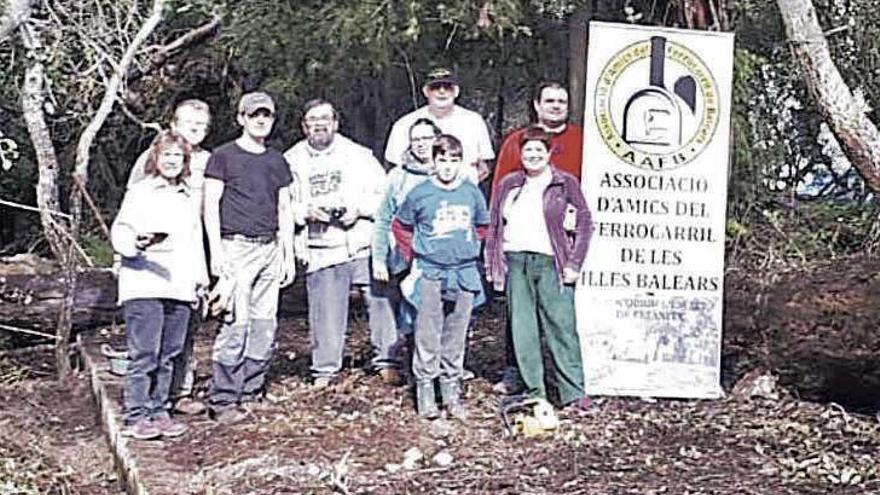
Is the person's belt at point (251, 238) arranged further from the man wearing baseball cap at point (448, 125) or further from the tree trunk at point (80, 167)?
the tree trunk at point (80, 167)

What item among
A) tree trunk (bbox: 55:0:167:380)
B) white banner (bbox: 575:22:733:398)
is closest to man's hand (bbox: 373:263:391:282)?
white banner (bbox: 575:22:733:398)

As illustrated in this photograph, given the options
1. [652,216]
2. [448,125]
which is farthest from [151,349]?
[652,216]

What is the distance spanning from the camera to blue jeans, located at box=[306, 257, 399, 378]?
7262 millimetres

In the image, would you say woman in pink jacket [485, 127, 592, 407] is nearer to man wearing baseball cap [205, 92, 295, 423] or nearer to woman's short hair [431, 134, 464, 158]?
woman's short hair [431, 134, 464, 158]

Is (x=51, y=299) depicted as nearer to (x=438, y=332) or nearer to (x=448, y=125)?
(x=448, y=125)

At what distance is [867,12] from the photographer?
10328 millimetres

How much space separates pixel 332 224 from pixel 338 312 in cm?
47

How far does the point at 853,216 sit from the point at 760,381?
15.3 feet

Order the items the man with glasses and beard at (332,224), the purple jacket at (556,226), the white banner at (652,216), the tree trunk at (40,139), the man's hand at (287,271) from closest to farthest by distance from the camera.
Answer: the purple jacket at (556,226)
the man's hand at (287,271)
the white banner at (652,216)
the man with glasses and beard at (332,224)
the tree trunk at (40,139)

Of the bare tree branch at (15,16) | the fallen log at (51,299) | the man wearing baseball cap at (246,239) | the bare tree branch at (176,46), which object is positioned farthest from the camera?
the bare tree branch at (176,46)

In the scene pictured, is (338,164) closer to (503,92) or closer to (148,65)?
(503,92)

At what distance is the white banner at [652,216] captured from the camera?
7.04 meters

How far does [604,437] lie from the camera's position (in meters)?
6.33

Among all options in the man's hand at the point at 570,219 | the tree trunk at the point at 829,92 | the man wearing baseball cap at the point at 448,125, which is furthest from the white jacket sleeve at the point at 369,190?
the tree trunk at the point at 829,92
